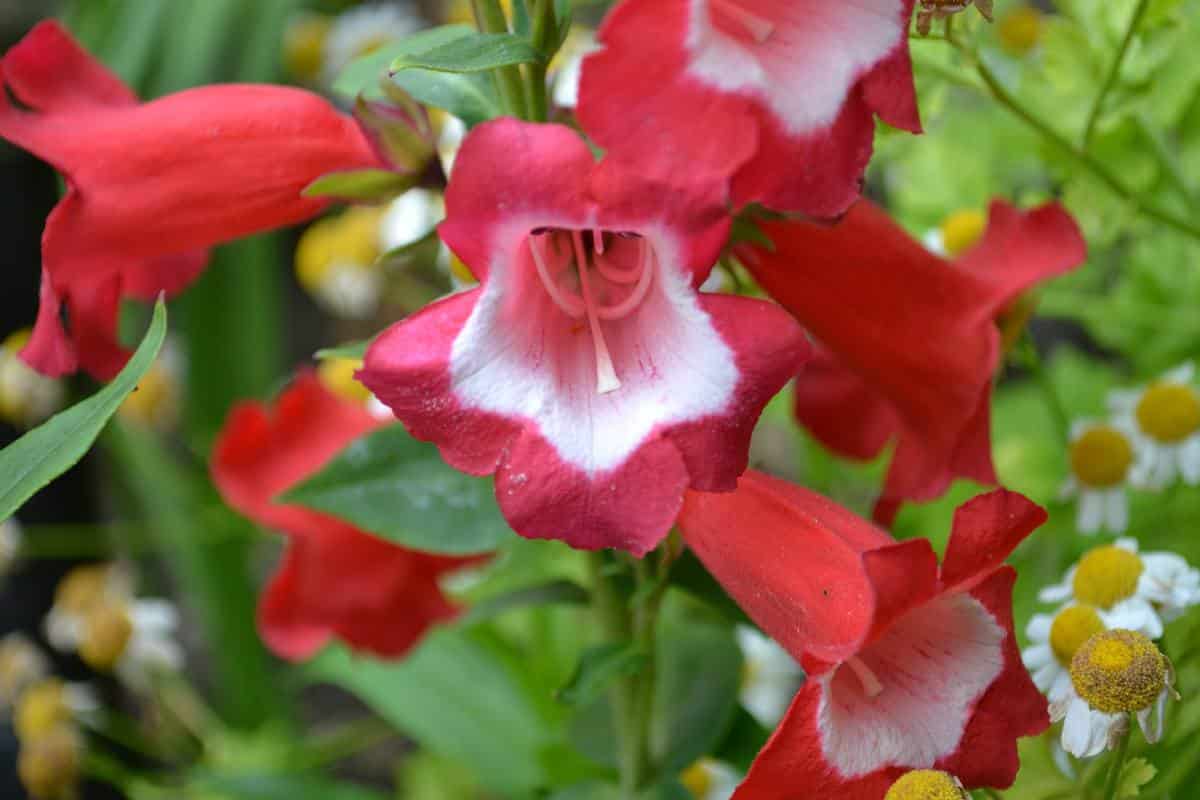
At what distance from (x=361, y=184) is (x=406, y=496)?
154 millimetres

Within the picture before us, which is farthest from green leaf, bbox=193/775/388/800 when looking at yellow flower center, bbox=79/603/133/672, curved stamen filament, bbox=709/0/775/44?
curved stamen filament, bbox=709/0/775/44

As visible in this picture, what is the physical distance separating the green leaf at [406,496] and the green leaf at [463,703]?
0.26 meters

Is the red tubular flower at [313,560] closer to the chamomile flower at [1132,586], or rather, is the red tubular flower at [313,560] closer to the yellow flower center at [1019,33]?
the chamomile flower at [1132,586]

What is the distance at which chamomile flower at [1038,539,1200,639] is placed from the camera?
19.5 inches

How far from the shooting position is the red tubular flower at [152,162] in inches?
20.1

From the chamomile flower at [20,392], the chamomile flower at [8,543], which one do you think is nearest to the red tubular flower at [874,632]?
the chamomile flower at [8,543]

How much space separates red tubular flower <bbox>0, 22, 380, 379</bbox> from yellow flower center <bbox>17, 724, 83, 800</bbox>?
0.50 metres

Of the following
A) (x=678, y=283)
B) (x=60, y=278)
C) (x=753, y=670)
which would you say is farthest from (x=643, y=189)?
(x=753, y=670)

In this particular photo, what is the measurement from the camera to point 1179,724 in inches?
19.1

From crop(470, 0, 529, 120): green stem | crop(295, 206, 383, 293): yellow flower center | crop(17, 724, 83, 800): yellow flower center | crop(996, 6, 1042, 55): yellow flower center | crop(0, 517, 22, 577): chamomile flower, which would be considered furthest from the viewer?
crop(295, 206, 383, 293): yellow flower center

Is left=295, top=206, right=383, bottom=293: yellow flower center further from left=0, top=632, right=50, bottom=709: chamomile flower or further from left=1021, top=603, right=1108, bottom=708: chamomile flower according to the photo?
left=1021, top=603, right=1108, bottom=708: chamomile flower

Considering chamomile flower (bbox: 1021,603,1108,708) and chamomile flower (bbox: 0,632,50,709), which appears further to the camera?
chamomile flower (bbox: 0,632,50,709)

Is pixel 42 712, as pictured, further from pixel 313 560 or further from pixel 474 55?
pixel 474 55

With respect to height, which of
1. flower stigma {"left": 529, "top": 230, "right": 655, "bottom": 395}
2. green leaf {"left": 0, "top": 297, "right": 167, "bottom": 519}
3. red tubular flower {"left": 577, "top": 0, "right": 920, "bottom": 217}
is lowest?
flower stigma {"left": 529, "top": 230, "right": 655, "bottom": 395}
